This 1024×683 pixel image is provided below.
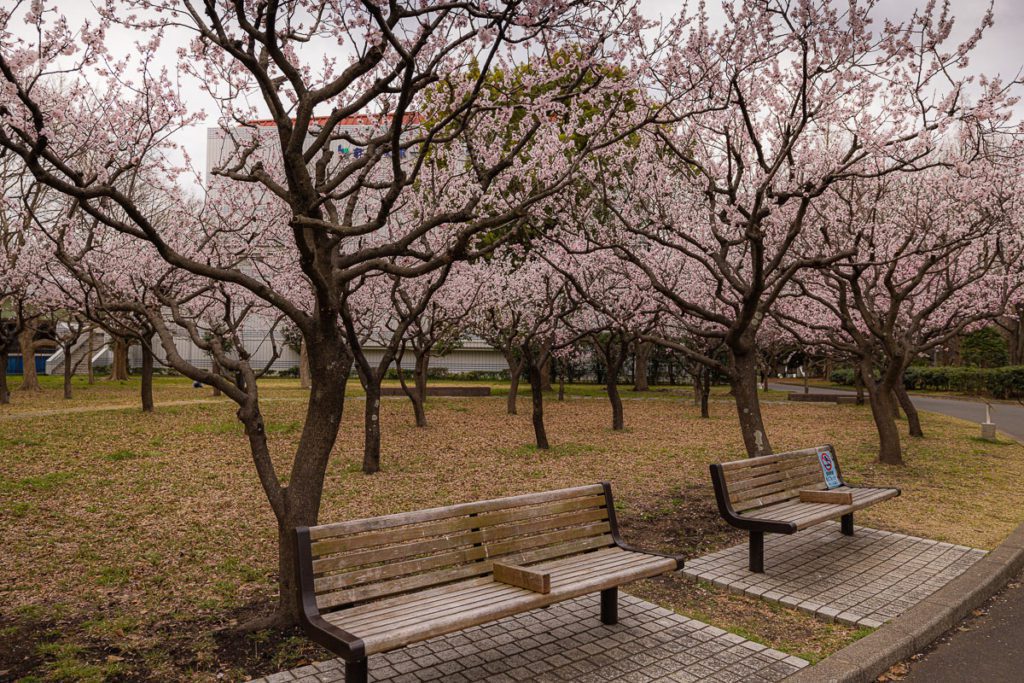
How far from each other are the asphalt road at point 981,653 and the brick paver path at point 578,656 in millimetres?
850

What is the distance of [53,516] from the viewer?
8.01 m

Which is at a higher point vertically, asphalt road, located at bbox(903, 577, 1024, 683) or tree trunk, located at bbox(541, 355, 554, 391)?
tree trunk, located at bbox(541, 355, 554, 391)

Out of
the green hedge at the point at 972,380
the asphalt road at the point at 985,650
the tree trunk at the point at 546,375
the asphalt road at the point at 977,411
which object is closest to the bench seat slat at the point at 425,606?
the asphalt road at the point at 985,650

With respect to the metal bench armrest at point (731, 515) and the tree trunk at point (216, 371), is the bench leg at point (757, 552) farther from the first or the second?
the tree trunk at point (216, 371)

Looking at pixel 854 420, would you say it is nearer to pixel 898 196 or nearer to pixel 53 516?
pixel 898 196

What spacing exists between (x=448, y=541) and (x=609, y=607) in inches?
52.5

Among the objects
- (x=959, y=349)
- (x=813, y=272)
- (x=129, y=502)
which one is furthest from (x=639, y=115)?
(x=959, y=349)

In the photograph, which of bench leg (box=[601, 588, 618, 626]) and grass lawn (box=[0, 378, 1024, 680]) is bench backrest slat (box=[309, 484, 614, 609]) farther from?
grass lawn (box=[0, 378, 1024, 680])

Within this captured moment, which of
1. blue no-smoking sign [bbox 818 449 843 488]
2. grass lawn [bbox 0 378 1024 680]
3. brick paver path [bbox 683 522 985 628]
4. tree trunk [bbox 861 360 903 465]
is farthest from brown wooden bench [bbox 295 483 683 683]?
tree trunk [bbox 861 360 903 465]

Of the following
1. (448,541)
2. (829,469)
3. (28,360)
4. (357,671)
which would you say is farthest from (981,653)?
(28,360)

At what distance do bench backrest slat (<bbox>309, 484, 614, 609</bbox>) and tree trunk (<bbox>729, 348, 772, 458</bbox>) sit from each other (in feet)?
12.8

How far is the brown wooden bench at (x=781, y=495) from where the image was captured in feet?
19.4

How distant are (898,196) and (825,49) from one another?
9.44m

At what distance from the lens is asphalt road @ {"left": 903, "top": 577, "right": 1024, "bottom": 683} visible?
13.7 feet
